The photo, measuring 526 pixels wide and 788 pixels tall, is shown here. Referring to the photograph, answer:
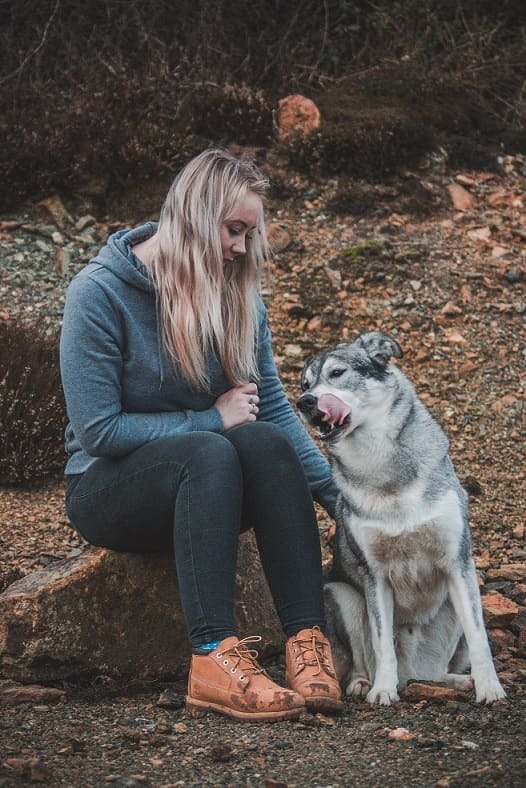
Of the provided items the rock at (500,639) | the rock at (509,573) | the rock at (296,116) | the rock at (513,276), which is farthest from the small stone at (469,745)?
the rock at (296,116)

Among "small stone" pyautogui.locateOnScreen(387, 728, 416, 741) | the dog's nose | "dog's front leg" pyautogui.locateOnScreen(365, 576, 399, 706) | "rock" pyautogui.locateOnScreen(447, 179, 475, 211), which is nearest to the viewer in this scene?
"small stone" pyautogui.locateOnScreen(387, 728, 416, 741)

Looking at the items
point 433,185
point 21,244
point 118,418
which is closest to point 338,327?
point 433,185

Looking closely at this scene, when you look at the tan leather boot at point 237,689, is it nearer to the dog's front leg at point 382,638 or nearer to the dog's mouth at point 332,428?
the dog's front leg at point 382,638

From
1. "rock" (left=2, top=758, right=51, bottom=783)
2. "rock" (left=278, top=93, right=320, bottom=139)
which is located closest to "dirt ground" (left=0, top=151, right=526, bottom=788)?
"rock" (left=2, top=758, right=51, bottom=783)

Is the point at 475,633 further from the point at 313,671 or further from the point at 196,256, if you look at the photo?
the point at 196,256

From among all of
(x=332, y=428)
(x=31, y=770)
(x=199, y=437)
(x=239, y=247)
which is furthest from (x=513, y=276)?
(x=31, y=770)

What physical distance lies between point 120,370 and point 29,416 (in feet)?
8.48

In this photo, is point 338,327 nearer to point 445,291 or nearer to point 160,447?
point 445,291

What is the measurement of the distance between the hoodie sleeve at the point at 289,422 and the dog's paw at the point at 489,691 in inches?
40.3

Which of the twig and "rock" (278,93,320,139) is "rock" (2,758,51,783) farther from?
the twig

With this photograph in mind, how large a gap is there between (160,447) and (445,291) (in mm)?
4977

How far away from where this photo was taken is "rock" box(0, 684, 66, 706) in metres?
3.55

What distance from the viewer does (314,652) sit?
3391mm

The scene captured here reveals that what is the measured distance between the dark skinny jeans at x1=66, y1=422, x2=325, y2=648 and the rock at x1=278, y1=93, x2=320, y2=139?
601 centimetres
